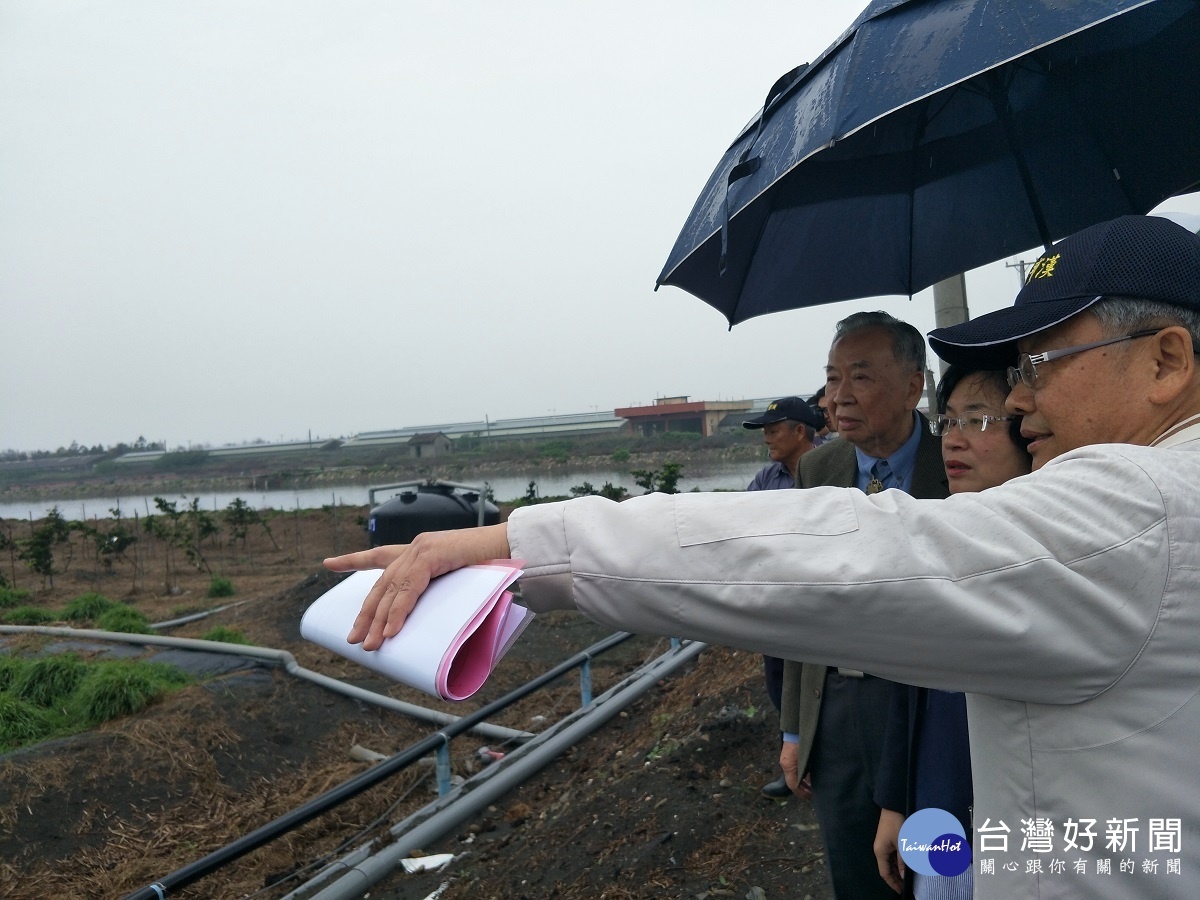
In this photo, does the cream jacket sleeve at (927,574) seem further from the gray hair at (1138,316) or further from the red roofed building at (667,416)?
the red roofed building at (667,416)

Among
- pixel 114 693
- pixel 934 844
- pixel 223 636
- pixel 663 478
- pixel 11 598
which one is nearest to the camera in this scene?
pixel 934 844

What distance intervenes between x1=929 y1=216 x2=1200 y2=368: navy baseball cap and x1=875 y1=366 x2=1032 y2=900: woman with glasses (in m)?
0.61

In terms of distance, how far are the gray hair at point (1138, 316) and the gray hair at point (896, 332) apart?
148 cm

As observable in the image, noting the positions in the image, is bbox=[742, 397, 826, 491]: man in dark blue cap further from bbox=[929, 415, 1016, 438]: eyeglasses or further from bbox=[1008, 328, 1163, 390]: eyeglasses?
bbox=[1008, 328, 1163, 390]: eyeglasses

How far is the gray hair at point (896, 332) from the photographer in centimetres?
259

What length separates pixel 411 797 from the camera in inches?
230

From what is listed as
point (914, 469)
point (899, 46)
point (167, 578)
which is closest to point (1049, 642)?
point (899, 46)

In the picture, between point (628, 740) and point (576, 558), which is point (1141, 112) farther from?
point (628, 740)

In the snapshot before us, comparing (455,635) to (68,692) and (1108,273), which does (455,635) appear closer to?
(1108,273)

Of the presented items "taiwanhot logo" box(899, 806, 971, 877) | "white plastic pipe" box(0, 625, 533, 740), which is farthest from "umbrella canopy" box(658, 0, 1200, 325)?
"white plastic pipe" box(0, 625, 533, 740)

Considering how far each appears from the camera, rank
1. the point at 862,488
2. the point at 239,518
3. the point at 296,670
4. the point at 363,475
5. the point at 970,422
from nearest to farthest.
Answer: the point at 970,422, the point at 862,488, the point at 296,670, the point at 239,518, the point at 363,475

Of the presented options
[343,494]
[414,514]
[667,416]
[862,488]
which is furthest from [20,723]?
[343,494]

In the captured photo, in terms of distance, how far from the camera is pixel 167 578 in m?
17.5

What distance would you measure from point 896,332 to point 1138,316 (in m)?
1.55
